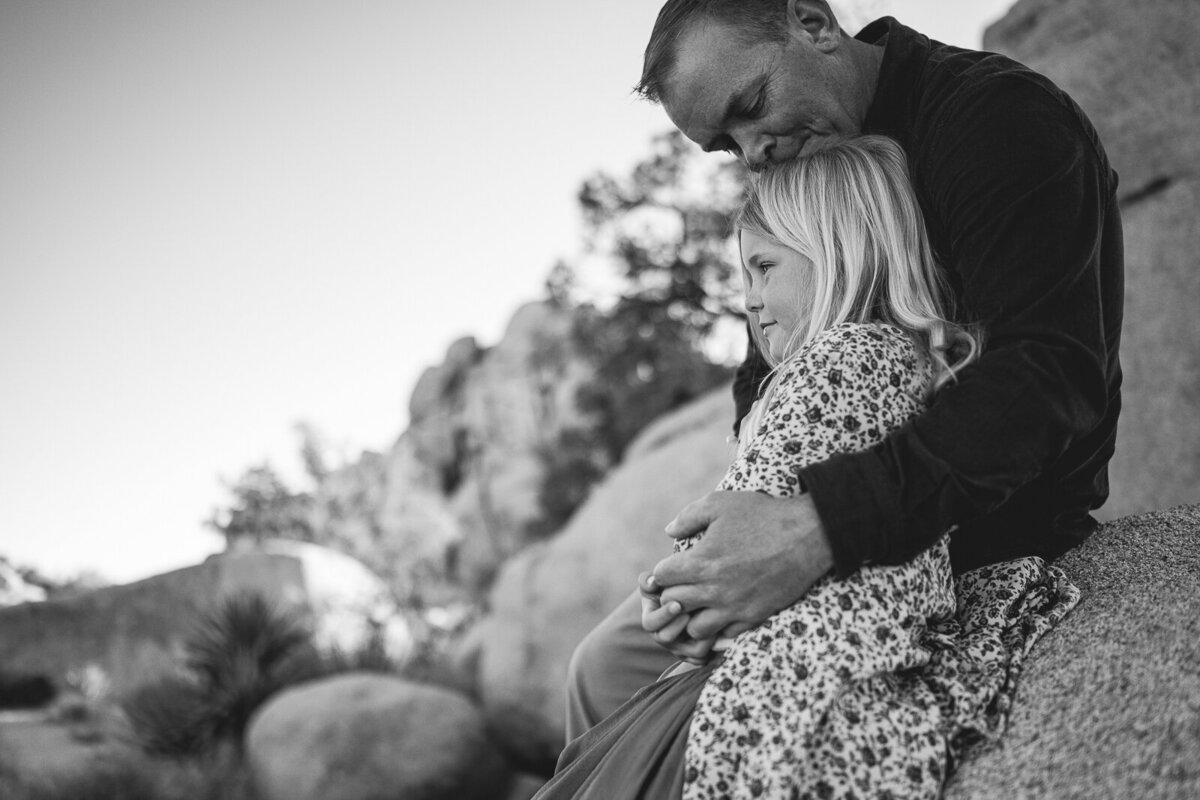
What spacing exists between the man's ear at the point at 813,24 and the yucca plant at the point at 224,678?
10070 millimetres

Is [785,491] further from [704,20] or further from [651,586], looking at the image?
[704,20]

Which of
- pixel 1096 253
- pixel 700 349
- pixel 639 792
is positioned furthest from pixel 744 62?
pixel 700 349

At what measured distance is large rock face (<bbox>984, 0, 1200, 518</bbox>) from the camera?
18.2 ft

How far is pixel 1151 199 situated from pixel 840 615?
204 inches

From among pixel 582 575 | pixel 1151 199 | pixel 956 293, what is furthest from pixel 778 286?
pixel 582 575

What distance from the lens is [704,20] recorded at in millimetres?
2830

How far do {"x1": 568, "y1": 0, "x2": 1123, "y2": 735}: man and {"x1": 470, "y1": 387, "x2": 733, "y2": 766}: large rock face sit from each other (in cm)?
596

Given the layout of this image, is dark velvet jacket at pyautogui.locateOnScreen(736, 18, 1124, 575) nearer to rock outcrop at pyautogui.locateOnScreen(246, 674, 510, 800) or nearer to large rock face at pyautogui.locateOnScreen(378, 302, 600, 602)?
rock outcrop at pyautogui.locateOnScreen(246, 674, 510, 800)

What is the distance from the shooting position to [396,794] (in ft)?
28.4

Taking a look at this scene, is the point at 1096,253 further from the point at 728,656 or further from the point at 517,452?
the point at 517,452

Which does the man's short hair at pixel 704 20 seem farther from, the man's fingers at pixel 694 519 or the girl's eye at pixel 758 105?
the man's fingers at pixel 694 519

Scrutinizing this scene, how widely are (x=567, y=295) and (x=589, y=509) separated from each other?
11.3 m

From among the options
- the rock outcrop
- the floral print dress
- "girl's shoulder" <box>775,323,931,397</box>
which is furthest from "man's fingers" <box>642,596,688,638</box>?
the rock outcrop

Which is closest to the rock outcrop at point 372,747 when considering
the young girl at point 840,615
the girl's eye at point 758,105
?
the young girl at point 840,615
